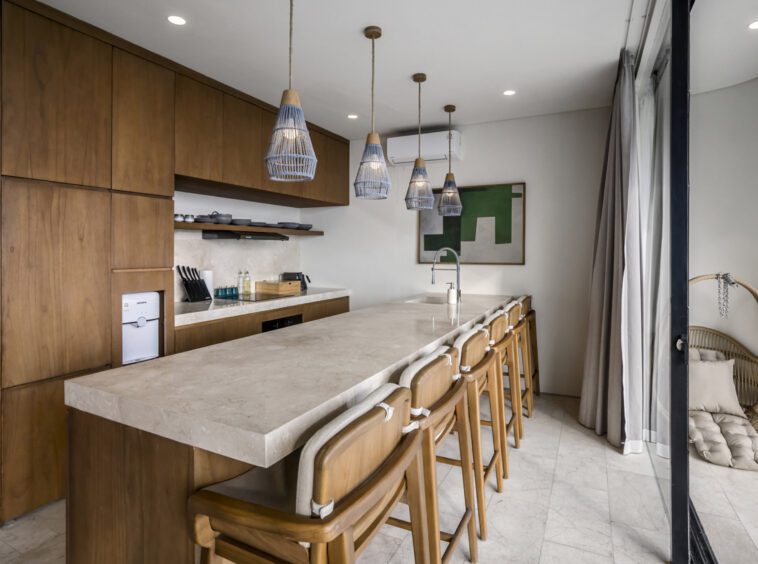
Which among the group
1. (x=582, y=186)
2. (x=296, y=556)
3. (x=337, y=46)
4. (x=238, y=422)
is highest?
(x=337, y=46)

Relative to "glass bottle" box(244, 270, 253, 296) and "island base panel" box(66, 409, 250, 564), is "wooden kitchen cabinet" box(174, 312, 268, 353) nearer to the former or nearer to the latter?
"glass bottle" box(244, 270, 253, 296)

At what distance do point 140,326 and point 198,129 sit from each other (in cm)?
143

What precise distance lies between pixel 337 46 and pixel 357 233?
2.35 meters

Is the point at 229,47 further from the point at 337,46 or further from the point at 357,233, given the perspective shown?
the point at 357,233

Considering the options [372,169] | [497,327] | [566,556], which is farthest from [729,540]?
[372,169]

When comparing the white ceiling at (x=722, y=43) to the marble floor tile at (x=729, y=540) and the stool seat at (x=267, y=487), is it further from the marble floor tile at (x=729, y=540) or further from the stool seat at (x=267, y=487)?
the stool seat at (x=267, y=487)

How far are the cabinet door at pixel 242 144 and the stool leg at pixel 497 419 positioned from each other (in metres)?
2.42

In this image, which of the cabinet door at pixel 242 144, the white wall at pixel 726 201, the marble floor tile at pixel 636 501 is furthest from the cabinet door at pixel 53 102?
the marble floor tile at pixel 636 501

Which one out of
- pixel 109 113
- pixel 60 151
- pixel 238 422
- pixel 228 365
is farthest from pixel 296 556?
pixel 109 113

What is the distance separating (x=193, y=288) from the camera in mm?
3688

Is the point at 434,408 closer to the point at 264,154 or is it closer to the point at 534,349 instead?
the point at 534,349

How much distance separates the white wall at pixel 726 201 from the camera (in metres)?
1.72

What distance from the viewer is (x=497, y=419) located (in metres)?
2.31

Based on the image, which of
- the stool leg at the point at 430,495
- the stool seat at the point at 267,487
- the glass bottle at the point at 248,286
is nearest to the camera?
the stool seat at the point at 267,487
